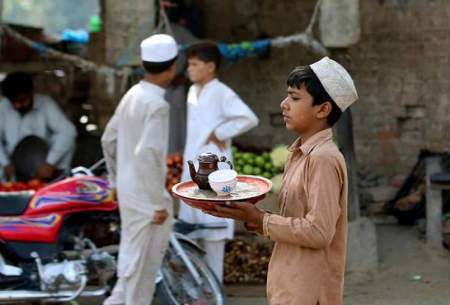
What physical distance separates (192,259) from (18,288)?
110 centimetres

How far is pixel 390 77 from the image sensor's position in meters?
8.32

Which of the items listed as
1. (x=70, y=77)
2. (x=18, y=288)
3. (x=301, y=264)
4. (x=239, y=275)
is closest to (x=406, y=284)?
(x=239, y=275)

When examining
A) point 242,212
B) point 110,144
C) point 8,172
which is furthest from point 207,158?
point 8,172

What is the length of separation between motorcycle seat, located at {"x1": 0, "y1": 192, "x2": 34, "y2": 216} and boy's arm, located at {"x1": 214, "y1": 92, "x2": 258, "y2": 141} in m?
1.35

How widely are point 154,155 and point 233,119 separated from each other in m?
1.12

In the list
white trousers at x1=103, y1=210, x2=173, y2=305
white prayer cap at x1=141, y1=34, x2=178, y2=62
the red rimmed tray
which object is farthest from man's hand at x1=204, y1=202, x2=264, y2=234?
white prayer cap at x1=141, y1=34, x2=178, y2=62

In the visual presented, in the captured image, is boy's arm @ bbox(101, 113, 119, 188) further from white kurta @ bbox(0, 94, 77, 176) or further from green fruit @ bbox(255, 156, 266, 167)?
green fruit @ bbox(255, 156, 266, 167)

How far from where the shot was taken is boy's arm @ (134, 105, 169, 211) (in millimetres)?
5316

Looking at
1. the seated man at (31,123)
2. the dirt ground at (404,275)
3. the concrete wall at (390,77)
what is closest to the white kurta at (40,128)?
the seated man at (31,123)

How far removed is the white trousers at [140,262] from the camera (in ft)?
17.8

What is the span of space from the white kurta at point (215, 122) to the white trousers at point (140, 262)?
82cm

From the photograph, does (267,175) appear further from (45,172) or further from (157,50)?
(157,50)

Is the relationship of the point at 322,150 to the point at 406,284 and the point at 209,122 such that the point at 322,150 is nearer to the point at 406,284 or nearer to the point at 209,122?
the point at 209,122

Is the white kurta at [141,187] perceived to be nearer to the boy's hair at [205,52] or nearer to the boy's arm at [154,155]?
the boy's arm at [154,155]
